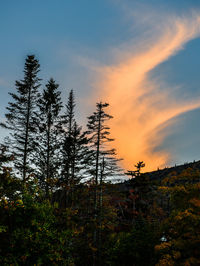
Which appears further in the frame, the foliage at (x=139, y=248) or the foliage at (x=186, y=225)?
the foliage at (x=139, y=248)

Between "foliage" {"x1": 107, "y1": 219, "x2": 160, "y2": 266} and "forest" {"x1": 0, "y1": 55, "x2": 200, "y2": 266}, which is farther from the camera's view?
"foliage" {"x1": 107, "y1": 219, "x2": 160, "y2": 266}

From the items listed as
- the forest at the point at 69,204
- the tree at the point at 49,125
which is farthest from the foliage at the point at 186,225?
the tree at the point at 49,125

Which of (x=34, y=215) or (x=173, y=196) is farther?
(x=173, y=196)

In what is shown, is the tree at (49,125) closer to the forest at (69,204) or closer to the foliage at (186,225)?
the forest at (69,204)

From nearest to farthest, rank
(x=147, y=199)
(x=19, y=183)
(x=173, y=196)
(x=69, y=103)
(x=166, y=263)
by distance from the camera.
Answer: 1. (x=166, y=263)
2. (x=19, y=183)
3. (x=173, y=196)
4. (x=69, y=103)
5. (x=147, y=199)

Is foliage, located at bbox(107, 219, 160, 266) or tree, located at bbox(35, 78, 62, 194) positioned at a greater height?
tree, located at bbox(35, 78, 62, 194)

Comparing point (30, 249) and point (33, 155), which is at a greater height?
point (33, 155)

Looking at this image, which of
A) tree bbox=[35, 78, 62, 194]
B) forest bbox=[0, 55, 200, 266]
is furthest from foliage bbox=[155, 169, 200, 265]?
tree bbox=[35, 78, 62, 194]

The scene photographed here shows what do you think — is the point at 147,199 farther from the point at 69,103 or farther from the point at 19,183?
the point at 19,183

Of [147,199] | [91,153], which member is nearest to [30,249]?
[91,153]

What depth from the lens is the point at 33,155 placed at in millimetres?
21109

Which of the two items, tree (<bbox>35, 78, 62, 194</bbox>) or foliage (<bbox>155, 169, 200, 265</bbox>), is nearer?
foliage (<bbox>155, 169, 200, 265</bbox>)

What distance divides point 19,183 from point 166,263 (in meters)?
6.29

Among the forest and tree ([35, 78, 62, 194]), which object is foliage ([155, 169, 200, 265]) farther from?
tree ([35, 78, 62, 194])
